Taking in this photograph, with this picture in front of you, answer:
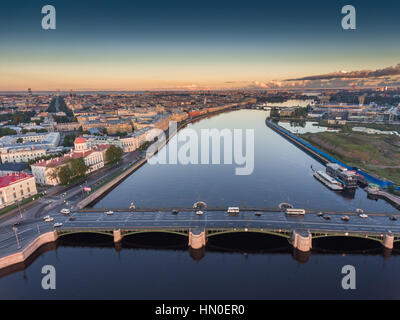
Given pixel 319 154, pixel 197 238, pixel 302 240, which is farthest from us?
pixel 319 154

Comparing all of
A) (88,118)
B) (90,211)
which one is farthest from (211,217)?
(88,118)

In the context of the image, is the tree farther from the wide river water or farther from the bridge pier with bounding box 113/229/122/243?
the bridge pier with bounding box 113/229/122/243

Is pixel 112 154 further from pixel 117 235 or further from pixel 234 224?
pixel 234 224

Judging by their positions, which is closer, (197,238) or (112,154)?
(197,238)

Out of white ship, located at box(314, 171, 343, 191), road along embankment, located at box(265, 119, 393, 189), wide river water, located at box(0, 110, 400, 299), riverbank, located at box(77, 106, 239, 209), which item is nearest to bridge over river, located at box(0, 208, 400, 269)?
wide river water, located at box(0, 110, 400, 299)

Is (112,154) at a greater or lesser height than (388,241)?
greater

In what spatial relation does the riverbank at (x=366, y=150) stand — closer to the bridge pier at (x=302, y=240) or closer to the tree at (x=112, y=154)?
the bridge pier at (x=302, y=240)

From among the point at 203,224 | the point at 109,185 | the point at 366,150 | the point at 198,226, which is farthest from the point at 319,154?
the point at 109,185
